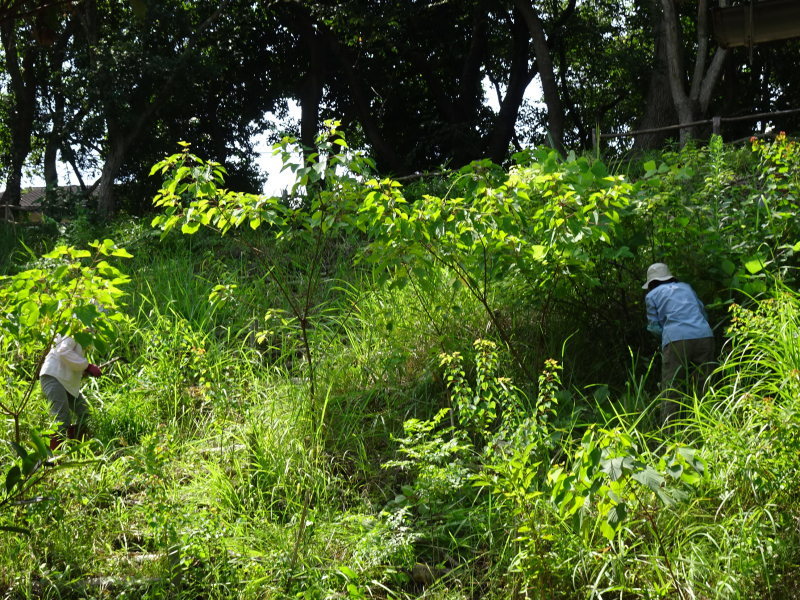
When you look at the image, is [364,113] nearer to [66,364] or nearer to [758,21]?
[758,21]

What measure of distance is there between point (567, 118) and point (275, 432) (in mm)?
16027

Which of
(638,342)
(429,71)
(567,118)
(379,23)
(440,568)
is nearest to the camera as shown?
(440,568)

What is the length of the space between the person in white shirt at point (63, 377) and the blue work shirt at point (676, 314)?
3.89m

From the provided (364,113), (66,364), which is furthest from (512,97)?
(66,364)

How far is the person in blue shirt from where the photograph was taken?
5410 mm

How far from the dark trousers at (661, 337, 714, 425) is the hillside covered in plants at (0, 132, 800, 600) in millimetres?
133

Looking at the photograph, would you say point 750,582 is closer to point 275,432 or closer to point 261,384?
point 275,432

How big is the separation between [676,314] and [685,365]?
0.34 meters

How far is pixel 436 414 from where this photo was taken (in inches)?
227

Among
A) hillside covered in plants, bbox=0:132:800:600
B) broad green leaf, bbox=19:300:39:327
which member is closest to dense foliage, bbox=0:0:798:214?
hillside covered in plants, bbox=0:132:800:600

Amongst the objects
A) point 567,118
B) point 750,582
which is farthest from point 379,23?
point 750,582

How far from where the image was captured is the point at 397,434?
5.74 meters

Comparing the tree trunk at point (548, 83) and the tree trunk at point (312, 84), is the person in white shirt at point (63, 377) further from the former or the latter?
the tree trunk at point (312, 84)

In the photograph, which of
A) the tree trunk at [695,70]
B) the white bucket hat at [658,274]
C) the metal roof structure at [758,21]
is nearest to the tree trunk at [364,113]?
the tree trunk at [695,70]
